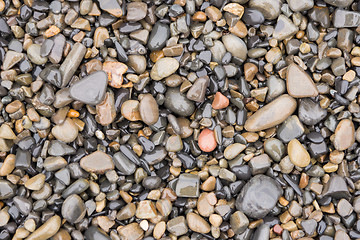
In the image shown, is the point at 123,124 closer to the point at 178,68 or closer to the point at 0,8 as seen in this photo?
the point at 178,68

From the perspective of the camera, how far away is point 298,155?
1.64 metres

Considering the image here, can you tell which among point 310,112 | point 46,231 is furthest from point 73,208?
point 310,112

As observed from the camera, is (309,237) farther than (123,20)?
No

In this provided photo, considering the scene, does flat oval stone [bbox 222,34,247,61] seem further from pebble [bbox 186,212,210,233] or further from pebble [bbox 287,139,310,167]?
pebble [bbox 186,212,210,233]

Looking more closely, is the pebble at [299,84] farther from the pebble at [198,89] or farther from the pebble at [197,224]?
the pebble at [197,224]

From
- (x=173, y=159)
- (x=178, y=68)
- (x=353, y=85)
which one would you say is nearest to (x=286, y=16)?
(x=353, y=85)

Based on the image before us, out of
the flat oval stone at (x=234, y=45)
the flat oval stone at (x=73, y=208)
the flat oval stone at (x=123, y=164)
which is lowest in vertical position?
the flat oval stone at (x=73, y=208)

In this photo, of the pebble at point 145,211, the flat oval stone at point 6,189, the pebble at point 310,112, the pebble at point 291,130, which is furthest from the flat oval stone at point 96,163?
the pebble at point 310,112

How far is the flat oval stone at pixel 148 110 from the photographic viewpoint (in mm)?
1645

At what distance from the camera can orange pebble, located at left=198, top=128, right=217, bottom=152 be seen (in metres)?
1.69

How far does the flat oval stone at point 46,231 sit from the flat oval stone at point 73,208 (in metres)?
0.05

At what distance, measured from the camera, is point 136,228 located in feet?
5.36

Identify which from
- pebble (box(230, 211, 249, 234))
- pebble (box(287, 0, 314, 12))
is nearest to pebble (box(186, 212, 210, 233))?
pebble (box(230, 211, 249, 234))

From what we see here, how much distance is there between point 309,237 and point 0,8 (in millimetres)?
1796
